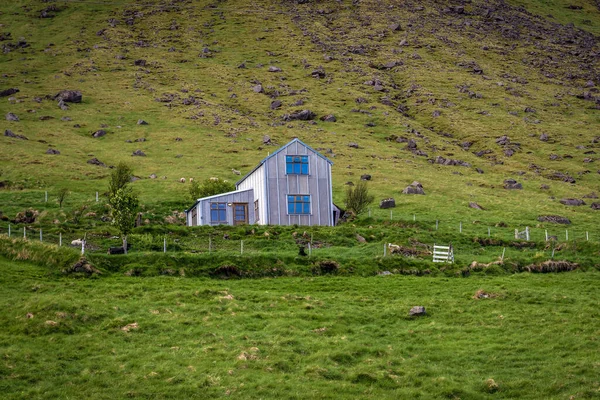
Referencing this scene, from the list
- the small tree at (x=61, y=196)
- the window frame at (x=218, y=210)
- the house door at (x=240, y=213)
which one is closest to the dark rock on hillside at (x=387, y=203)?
the house door at (x=240, y=213)

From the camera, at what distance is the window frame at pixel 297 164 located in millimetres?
60719

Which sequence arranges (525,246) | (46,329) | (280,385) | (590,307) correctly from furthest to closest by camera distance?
(525,246) < (590,307) < (46,329) < (280,385)

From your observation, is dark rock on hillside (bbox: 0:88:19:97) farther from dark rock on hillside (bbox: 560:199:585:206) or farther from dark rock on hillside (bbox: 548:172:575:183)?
dark rock on hillside (bbox: 560:199:585:206)

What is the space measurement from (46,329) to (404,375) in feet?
47.1

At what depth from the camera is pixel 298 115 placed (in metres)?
135

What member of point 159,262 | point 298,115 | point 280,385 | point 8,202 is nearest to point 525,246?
point 159,262

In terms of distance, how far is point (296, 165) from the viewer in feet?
200

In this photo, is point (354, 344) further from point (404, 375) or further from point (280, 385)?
point (280, 385)

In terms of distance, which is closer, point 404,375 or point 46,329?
point 404,375

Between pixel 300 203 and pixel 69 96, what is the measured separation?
3426 inches


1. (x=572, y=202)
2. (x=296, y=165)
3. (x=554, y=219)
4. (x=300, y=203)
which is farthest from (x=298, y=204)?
(x=572, y=202)

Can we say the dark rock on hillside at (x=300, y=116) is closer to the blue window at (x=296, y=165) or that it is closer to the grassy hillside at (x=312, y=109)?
the grassy hillside at (x=312, y=109)

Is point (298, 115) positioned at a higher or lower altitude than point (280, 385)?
higher

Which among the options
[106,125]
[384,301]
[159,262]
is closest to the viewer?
[384,301]
